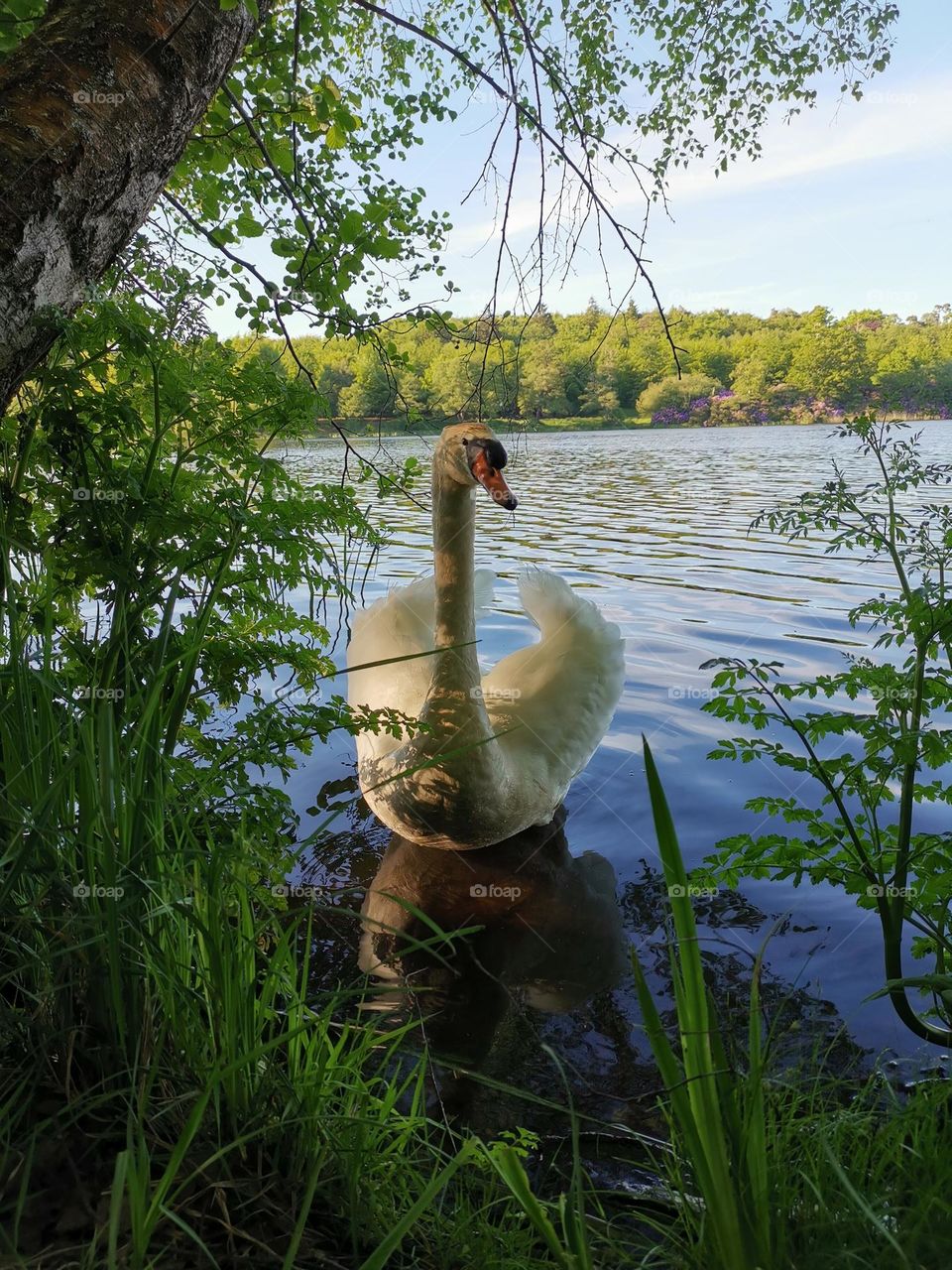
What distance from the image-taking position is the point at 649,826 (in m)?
5.68

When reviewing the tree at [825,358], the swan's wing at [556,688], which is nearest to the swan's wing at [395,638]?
the swan's wing at [556,688]

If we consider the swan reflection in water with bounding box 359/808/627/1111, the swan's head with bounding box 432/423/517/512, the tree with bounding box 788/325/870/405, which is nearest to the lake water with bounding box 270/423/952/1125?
the swan reflection in water with bounding box 359/808/627/1111

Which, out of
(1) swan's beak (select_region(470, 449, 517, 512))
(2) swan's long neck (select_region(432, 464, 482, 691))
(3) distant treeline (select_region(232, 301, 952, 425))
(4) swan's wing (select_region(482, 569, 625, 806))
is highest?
(3) distant treeline (select_region(232, 301, 952, 425))

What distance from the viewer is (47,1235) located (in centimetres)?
145

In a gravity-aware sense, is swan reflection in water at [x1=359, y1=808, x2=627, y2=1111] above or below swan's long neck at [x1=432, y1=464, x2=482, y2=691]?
below

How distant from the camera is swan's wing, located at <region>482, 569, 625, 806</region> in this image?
555cm

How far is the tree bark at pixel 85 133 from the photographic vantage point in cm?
230

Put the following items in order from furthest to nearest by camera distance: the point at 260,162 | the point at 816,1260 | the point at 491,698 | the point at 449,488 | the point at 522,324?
1. the point at 491,698
2. the point at 449,488
3. the point at 260,162
4. the point at 522,324
5. the point at 816,1260

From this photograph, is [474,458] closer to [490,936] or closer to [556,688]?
[556,688]

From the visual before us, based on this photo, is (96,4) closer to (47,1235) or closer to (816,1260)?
(47,1235)

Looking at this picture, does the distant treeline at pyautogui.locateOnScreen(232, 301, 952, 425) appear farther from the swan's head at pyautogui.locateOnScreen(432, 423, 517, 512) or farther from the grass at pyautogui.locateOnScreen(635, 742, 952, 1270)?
the grass at pyautogui.locateOnScreen(635, 742, 952, 1270)

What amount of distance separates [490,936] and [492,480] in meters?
2.35

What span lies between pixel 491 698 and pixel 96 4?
14.1ft

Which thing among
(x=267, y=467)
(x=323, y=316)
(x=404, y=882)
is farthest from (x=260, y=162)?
(x=404, y=882)
